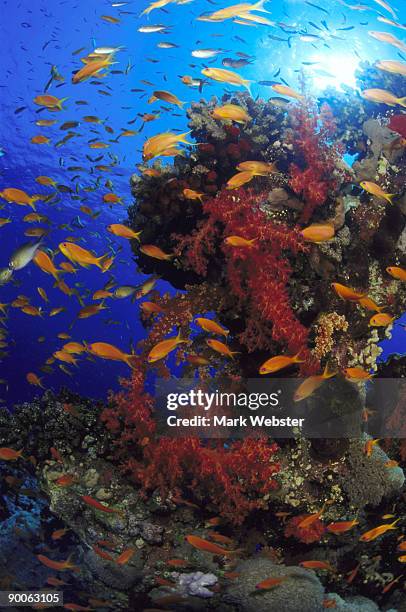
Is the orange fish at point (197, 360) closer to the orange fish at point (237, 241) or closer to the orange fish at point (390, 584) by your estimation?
the orange fish at point (237, 241)

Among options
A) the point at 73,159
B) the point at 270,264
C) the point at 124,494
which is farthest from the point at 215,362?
the point at 73,159

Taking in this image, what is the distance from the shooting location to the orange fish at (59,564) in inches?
235

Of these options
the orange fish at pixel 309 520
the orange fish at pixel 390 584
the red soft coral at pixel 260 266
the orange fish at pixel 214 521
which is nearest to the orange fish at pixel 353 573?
the orange fish at pixel 390 584

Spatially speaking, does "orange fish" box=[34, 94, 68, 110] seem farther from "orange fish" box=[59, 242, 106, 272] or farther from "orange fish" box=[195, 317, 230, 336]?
"orange fish" box=[195, 317, 230, 336]

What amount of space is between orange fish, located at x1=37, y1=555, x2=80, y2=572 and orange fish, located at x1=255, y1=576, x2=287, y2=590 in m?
2.69

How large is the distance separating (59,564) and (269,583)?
10.1 feet

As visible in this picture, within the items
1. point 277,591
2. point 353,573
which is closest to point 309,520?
point 277,591

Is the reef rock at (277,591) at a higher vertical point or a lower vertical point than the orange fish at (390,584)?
higher

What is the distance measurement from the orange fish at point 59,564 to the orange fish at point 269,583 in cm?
269

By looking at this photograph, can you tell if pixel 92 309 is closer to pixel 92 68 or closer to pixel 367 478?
pixel 92 68

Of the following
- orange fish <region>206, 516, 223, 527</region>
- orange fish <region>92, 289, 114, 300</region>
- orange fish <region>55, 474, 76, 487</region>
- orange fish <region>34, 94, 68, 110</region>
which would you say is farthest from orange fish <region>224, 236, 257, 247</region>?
orange fish <region>34, 94, 68, 110</region>

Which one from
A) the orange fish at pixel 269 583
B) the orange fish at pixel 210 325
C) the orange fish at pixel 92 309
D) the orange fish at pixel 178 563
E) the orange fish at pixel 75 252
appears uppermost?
the orange fish at pixel 75 252

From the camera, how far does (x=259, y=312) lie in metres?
5.37

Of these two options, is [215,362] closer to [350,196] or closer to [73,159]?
[350,196]
